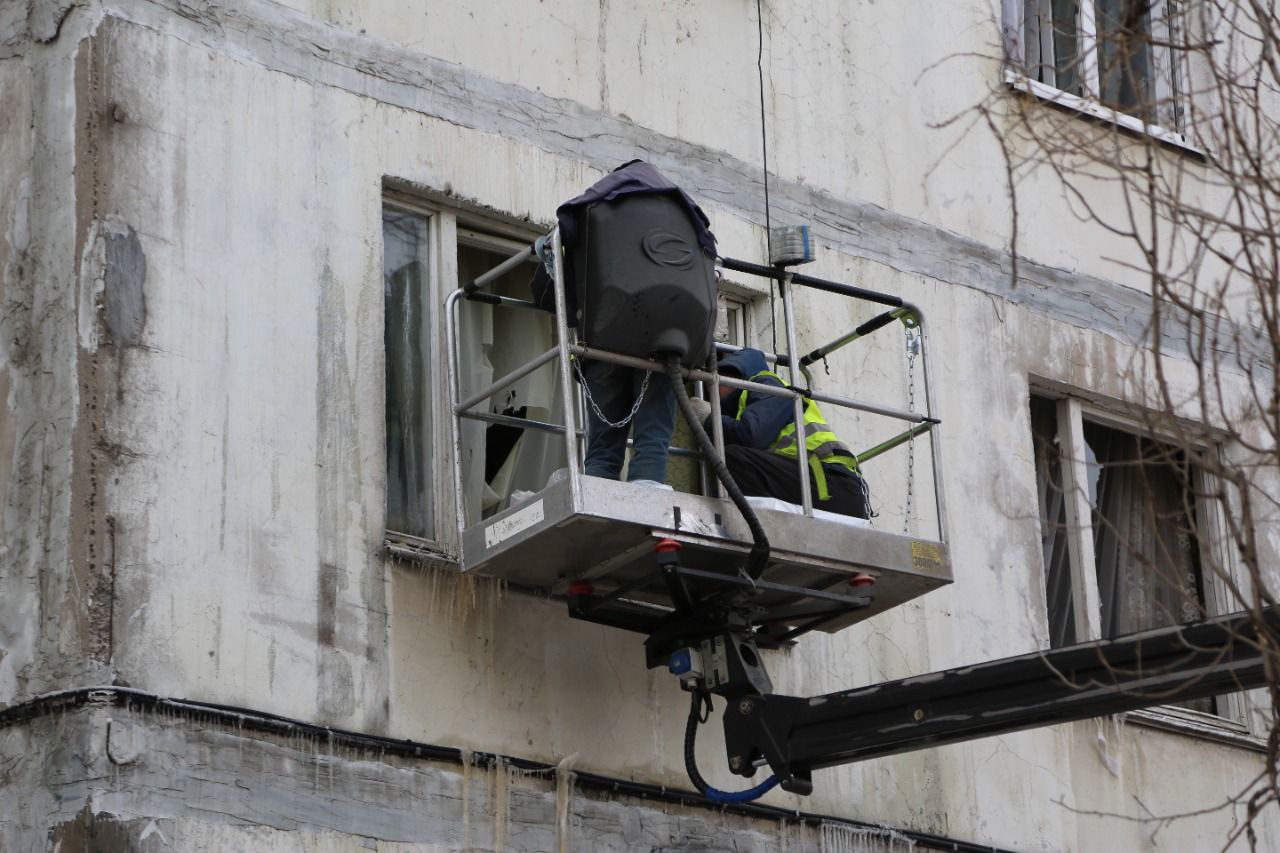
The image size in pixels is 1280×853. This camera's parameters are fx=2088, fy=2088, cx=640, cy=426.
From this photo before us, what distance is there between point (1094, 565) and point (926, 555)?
2.89m

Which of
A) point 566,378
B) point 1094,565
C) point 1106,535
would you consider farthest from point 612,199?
point 1106,535

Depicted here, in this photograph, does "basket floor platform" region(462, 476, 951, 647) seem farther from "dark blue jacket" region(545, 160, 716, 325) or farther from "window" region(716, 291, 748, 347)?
"window" region(716, 291, 748, 347)

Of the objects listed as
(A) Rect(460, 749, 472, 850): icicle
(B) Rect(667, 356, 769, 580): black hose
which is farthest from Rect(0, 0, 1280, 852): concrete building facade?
(B) Rect(667, 356, 769, 580): black hose

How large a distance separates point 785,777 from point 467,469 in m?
1.92

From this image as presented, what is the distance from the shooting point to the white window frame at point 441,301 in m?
8.65

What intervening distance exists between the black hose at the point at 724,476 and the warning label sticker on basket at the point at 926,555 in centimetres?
83

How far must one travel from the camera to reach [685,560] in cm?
820

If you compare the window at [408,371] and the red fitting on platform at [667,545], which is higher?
the window at [408,371]

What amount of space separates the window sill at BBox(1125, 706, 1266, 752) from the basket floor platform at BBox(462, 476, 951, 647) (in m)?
2.55

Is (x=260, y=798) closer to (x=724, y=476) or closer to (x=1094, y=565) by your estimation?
(x=724, y=476)

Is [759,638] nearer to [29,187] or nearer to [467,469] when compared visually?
[467,469]

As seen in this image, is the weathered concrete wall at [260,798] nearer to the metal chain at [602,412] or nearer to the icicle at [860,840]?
the icicle at [860,840]

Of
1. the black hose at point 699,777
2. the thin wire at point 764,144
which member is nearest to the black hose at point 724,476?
the black hose at point 699,777

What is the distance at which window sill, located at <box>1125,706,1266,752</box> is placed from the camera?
10977 millimetres
